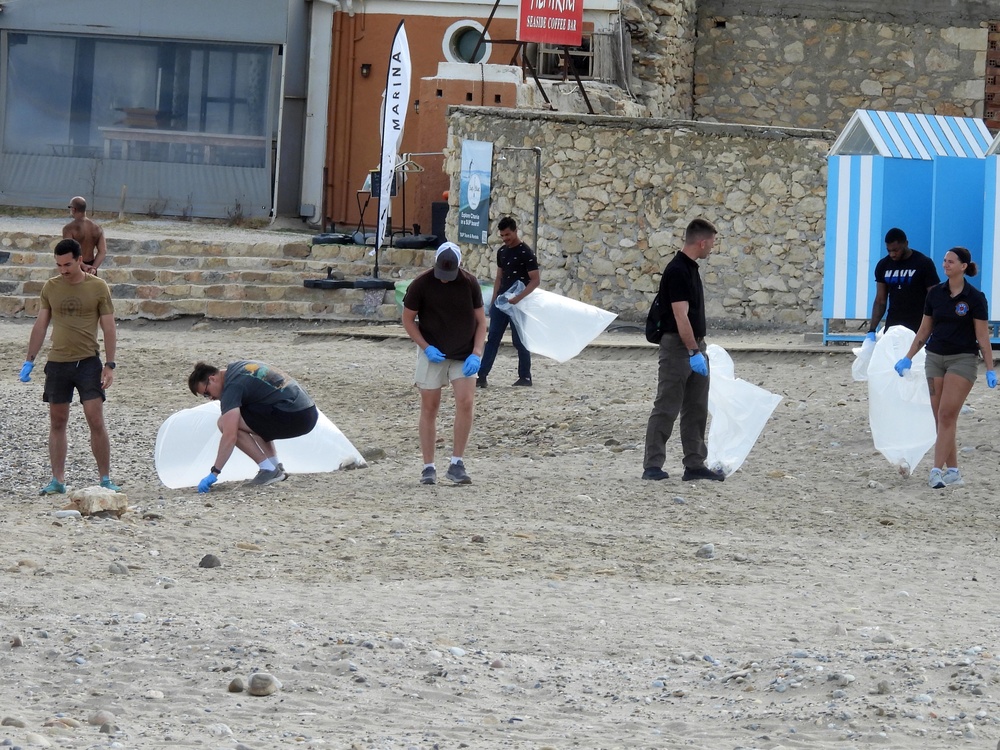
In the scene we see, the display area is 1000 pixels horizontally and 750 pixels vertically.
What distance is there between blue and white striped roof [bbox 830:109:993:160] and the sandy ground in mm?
4112

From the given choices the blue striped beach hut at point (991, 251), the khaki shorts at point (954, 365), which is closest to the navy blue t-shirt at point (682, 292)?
the khaki shorts at point (954, 365)

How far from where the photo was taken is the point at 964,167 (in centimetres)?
1405

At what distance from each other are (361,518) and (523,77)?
39.9ft

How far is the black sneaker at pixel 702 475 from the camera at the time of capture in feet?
29.4

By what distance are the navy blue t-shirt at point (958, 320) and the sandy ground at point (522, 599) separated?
2.93 feet

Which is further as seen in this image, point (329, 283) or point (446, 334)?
point (329, 283)

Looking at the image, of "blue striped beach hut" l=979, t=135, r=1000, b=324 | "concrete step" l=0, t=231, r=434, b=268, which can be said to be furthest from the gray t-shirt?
"concrete step" l=0, t=231, r=434, b=268

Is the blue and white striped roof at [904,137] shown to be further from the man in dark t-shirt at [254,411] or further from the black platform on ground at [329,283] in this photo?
the man in dark t-shirt at [254,411]

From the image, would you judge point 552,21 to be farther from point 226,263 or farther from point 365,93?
point 226,263

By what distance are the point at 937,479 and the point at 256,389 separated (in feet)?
13.5

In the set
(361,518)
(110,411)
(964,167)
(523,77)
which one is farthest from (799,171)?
(361,518)

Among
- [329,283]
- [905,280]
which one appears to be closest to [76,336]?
[905,280]

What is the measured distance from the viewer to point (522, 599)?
6.28m

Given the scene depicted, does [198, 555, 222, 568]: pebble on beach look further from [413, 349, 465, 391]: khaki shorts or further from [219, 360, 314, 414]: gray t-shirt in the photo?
[413, 349, 465, 391]: khaki shorts
